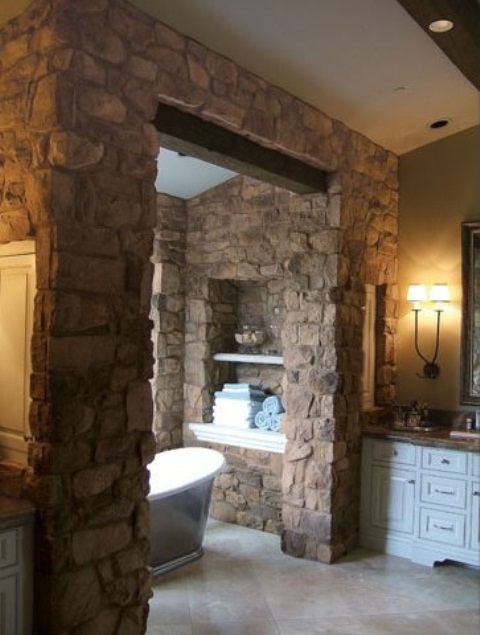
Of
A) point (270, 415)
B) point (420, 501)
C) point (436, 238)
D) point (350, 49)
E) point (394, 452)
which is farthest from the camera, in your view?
point (270, 415)

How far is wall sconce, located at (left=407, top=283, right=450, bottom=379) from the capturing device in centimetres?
432

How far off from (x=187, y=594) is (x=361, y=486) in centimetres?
148

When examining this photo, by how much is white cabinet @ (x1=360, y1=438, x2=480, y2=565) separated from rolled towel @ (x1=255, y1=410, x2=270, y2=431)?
775 mm

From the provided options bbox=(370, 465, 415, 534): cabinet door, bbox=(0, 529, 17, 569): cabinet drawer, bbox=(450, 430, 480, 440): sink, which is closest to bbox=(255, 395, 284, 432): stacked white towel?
bbox=(370, 465, 415, 534): cabinet door

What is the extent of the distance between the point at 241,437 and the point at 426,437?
1386mm

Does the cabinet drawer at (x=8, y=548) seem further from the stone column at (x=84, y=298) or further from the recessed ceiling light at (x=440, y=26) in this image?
the recessed ceiling light at (x=440, y=26)

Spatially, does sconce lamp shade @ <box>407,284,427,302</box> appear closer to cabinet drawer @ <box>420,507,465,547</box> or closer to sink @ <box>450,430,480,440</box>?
sink @ <box>450,430,480,440</box>

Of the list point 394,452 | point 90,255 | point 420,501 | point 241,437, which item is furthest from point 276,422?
point 90,255

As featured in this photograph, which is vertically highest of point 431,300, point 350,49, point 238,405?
point 350,49

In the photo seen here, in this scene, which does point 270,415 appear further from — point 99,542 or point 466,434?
point 99,542

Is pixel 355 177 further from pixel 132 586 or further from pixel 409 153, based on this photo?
pixel 132 586

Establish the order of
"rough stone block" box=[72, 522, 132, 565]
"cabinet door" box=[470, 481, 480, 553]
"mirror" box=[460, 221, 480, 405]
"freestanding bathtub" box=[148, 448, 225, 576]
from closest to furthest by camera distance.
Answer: "rough stone block" box=[72, 522, 132, 565], "freestanding bathtub" box=[148, 448, 225, 576], "cabinet door" box=[470, 481, 480, 553], "mirror" box=[460, 221, 480, 405]

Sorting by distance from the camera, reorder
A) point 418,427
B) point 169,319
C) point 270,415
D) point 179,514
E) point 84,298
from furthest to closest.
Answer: point 169,319 < point 270,415 < point 418,427 < point 179,514 < point 84,298

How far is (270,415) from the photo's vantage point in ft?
15.2
